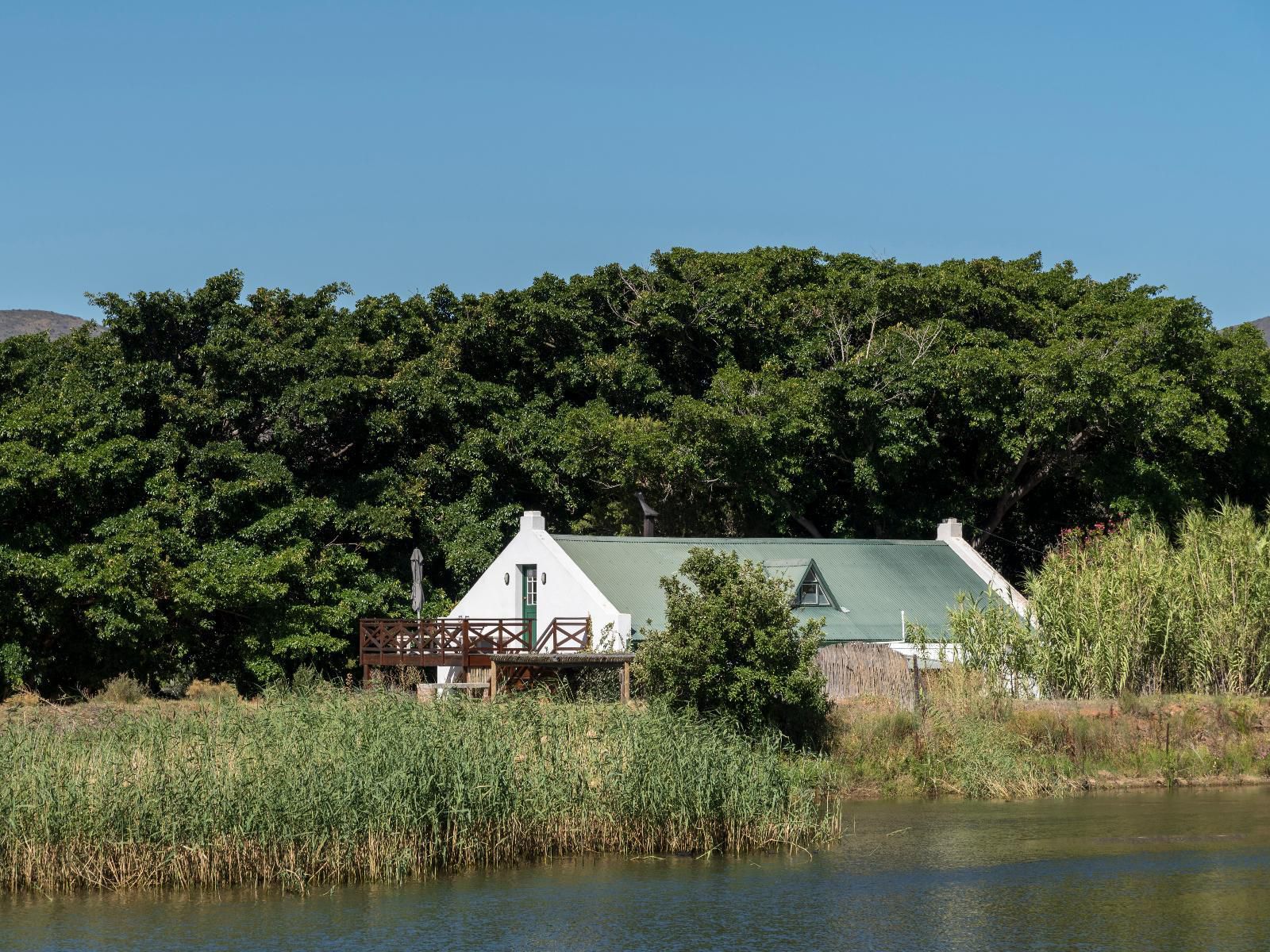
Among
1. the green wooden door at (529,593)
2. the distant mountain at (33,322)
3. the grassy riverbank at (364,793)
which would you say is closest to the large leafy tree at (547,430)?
the green wooden door at (529,593)

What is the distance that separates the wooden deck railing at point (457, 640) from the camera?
36.7 metres

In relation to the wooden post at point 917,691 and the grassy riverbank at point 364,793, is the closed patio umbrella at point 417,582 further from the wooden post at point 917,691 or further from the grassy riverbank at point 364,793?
the grassy riverbank at point 364,793

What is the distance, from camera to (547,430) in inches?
1763

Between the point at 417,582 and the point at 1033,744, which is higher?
the point at 417,582

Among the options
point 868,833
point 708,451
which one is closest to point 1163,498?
point 708,451

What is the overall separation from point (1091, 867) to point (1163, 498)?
76.8 ft

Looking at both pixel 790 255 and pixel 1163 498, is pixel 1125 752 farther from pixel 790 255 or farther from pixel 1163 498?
pixel 790 255

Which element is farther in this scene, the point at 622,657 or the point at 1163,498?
the point at 1163,498

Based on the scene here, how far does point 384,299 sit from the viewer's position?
156 ft

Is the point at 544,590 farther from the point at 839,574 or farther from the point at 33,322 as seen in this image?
the point at 33,322

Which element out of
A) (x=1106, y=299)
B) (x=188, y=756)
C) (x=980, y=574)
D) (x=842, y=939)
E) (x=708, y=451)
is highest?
(x=1106, y=299)

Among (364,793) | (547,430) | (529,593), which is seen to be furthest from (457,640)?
(364,793)

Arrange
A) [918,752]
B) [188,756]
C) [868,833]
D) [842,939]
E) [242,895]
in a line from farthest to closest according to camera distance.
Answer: [918,752] < [868,833] < [188,756] < [242,895] < [842,939]

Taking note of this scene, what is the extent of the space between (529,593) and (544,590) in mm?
887
